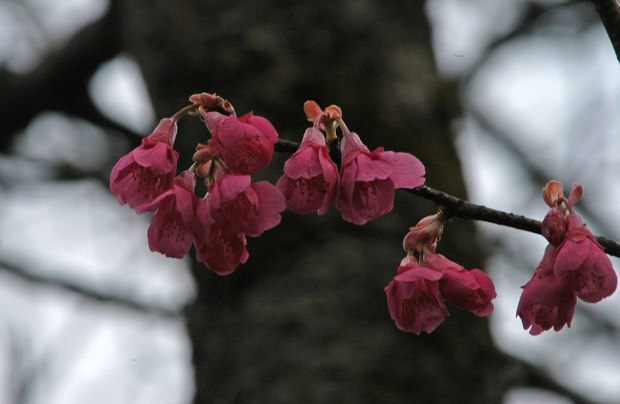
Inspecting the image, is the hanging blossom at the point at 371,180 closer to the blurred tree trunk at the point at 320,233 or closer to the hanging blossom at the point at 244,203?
the hanging blossom at the point at 244,203

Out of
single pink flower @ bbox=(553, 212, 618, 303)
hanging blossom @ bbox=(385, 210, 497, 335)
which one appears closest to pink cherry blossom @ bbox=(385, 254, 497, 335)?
hanging blossom @ bbox=(385, 210, 497, 335)

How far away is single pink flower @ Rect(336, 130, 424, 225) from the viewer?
1292 mm

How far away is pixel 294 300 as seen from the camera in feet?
9.77

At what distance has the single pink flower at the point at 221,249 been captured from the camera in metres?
1.37

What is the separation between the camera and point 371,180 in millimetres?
1304

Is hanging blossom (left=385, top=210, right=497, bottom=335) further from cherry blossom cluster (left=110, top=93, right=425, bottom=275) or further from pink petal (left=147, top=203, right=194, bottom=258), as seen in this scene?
pink petal (left=147, top=203, right=194, bottom=258)

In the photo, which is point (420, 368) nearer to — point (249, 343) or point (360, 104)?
point (249, 343)

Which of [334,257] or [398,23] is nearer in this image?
[334,257]

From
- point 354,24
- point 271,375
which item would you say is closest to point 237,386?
point 271,375

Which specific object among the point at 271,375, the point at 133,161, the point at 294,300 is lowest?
the point at 271,375

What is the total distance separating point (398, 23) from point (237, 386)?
1599 mm

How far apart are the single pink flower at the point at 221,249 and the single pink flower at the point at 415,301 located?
0.24m

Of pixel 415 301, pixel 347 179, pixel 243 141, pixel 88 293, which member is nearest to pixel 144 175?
pixel 243 141

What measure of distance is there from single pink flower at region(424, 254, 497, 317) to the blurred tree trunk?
1.41 metres
